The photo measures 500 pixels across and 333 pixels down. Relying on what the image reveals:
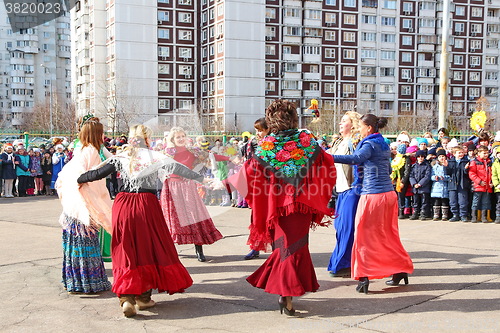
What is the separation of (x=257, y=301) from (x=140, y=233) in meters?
1.52

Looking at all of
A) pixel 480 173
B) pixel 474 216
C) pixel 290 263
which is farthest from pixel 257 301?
pixel 480 173

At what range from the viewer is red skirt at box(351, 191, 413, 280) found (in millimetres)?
6508

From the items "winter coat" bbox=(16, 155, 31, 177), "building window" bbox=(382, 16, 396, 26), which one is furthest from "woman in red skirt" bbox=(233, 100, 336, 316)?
"building window" bbox=(382, 16, 396, 26)

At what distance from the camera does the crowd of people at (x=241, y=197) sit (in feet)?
18.6

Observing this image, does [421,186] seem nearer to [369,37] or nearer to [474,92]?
[369,37]

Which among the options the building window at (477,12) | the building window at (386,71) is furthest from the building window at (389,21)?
the building window at (477,12)

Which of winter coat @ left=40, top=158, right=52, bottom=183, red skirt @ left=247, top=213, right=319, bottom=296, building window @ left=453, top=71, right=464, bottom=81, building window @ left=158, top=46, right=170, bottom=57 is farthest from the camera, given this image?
building window @ left=453, top=71, right=464, bottom=81

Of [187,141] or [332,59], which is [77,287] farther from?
[332,59]

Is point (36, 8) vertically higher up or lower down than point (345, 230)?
higher up

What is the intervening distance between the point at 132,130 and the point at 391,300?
11.2ft

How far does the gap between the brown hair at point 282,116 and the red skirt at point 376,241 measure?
1583 mm

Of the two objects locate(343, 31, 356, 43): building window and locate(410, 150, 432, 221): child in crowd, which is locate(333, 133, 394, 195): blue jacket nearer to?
locate(410, 150, 432, 221): child in crowd

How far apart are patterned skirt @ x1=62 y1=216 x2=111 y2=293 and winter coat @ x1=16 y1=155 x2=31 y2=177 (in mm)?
13508

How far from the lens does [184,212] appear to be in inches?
329
